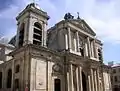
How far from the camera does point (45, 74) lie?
69.4 feet

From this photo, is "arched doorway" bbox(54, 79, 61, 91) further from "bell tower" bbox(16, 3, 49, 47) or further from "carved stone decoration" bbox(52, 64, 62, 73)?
"bell tower" bbox(16, 3, 49, 47)

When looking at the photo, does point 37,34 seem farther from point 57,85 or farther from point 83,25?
point 83,25

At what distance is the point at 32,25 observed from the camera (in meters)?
23.0

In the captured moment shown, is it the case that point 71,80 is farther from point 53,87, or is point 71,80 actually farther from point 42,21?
point 42,21

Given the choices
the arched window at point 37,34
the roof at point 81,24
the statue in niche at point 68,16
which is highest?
the statue in niche at point 68,16

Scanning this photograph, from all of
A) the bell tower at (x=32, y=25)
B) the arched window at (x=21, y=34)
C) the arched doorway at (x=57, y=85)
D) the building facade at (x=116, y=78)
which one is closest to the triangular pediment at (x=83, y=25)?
the bell tower at (x=32, y=25)

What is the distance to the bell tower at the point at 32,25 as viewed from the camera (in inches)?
889

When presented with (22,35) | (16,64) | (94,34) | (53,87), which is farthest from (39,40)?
(94,34)

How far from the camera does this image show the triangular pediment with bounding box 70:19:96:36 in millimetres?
28244

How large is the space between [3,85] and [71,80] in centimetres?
1027

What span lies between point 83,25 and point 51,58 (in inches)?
409

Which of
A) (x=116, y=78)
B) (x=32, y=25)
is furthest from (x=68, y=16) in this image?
(x=116, y=78)

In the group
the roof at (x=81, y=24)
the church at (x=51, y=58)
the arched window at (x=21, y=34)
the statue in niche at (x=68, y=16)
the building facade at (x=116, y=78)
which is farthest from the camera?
the building facade at (x=116, y=78)

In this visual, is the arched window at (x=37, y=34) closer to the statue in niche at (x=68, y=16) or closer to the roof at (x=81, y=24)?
the roof at (x=81, y=24)
